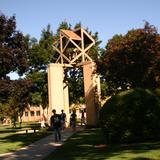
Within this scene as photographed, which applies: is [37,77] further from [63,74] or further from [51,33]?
[63,74]

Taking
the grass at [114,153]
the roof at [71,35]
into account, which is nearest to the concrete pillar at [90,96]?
the roof at [71,35]

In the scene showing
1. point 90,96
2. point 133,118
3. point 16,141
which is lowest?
point 16,141

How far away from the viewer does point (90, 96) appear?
131 ft

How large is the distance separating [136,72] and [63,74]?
9113mm

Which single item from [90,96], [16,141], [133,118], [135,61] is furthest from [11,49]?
[133,118]

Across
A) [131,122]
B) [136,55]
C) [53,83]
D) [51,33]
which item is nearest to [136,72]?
[136,55]

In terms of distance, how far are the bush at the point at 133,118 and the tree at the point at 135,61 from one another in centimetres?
1570

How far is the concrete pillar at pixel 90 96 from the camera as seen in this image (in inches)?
1545

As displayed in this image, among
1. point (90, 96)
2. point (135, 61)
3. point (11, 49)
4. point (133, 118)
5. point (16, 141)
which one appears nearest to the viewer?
point (133, 118)

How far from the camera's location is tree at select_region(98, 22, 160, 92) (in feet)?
116

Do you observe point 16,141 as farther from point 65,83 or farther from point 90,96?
point 65,83

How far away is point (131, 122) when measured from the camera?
62.7 ft

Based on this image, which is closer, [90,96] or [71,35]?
[90,96]

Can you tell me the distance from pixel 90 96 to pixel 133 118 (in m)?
20.7
